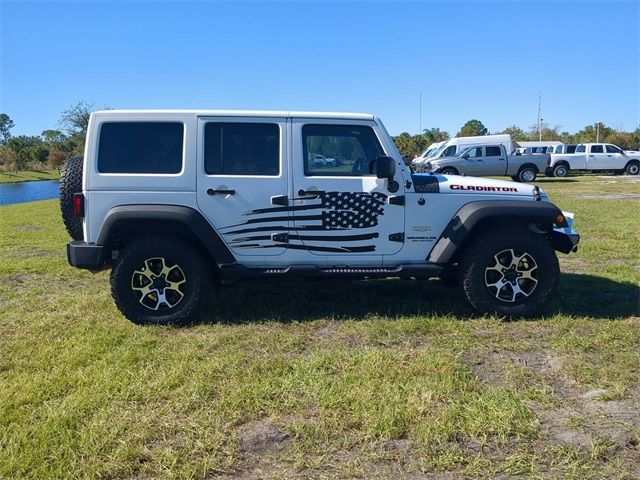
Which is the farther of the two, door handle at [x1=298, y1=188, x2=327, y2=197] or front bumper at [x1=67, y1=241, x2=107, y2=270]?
door handle at [x1=298, y1=188, x2=327, y2=197]

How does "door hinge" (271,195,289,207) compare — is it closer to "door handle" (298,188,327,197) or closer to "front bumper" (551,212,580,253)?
"door handle" (298,188,327,197)

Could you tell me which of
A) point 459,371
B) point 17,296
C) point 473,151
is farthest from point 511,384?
point 473,151

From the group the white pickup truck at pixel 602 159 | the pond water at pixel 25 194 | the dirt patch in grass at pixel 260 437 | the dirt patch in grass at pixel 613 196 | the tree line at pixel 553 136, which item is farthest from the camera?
the tree line at pixel 553 136

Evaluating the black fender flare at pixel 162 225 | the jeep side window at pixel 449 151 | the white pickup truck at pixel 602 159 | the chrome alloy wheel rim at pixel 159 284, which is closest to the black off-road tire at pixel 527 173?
the jeep side window at pixel 449 151

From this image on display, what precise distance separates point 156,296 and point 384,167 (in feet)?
7.54

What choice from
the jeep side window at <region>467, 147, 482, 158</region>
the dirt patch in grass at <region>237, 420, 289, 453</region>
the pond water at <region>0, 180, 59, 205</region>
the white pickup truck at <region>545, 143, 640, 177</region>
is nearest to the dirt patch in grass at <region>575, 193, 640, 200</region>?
the jeep side window at <region>467, 147, 482, 158</region>

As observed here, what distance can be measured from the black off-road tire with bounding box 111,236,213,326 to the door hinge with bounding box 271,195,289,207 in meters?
0.83

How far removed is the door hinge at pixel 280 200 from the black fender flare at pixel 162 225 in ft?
1.90

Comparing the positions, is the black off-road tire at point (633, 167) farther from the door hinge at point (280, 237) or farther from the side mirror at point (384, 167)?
the door hinge at point (280, 237)

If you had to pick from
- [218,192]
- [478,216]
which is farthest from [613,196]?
[218,192]

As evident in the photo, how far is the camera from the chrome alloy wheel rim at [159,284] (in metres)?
4.46

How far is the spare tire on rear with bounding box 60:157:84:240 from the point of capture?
454 cm

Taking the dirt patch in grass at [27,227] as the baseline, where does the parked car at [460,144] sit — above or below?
above

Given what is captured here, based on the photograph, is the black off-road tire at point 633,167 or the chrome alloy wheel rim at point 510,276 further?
the black off-road tire at point 633,167
